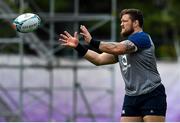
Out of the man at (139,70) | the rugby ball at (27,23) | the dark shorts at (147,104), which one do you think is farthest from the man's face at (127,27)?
the rugby ball at (27,23)

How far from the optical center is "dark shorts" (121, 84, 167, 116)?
1167cm

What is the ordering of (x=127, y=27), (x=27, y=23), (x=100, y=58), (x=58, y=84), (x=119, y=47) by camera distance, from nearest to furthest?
(x=119, y=47), (x=127, y=27), (x=27, y=23), (x=100, y=58), (x=58, y=84)

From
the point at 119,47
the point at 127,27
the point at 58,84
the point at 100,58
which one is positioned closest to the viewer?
the point at 119,47

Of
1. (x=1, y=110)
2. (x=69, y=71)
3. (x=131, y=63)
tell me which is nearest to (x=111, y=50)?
(x=131, y=63)

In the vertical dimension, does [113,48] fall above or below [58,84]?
above

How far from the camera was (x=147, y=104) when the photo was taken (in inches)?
460

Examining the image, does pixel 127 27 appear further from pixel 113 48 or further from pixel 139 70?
pixel 139 70

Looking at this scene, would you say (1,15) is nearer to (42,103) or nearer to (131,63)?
(42,103)

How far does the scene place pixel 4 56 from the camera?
22.4 meters

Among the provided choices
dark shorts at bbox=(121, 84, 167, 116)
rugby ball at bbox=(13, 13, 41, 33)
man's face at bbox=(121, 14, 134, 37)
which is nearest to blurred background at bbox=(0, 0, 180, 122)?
rugby ball at bbox=(13, 13, 41, 33)

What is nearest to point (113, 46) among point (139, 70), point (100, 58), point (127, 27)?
point (127, 27)

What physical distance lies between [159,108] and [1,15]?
833 centimetres

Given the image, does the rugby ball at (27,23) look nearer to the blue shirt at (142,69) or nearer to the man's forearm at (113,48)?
the man's forearm at (113,48)

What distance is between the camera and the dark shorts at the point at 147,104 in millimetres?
11672
